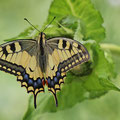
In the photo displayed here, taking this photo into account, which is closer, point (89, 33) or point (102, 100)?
point (89, 33)

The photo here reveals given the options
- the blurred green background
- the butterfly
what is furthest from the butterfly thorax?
the blurred green background

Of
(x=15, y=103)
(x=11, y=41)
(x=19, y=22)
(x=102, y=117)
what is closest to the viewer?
(x=11, y=41)

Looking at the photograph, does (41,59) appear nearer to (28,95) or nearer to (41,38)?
(41,38)

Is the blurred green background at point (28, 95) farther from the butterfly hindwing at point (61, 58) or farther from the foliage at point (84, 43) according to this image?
the butterfly hindwing at point (61, 58)

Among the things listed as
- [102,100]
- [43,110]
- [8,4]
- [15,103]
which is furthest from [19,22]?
[43,110]

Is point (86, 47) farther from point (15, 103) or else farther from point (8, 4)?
point (8, 4)

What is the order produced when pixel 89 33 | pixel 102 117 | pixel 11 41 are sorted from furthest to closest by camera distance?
pixel 102 117 < pixel 89 33 < pixel 11 41

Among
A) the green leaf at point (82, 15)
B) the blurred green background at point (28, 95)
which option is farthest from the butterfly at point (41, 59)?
the blurred green background at point (28, 95)

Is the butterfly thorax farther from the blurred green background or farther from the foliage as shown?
the blurred green background
